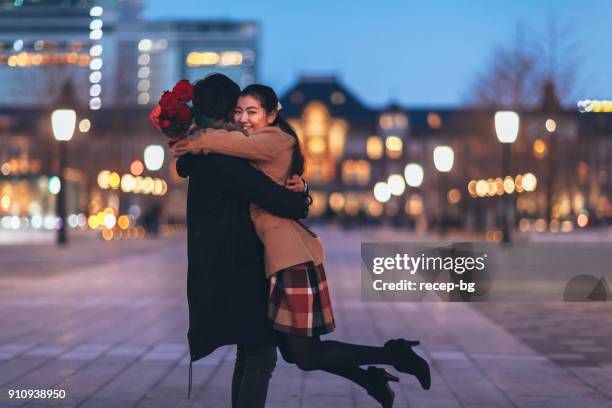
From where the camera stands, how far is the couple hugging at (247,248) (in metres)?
4.87

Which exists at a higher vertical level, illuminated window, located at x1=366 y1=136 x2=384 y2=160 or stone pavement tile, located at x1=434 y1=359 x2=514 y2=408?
stone pavement tile, located at x1=434 y1=359 x2=514 y2=408

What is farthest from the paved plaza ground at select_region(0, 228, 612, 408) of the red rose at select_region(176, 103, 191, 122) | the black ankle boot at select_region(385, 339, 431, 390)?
the red rose at select_region(176, 103, 191, 122)

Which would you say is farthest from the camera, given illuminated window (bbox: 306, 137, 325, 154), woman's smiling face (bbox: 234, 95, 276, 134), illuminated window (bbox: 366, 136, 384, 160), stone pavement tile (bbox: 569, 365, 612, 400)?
illuminated window (bbox: 366, 136, 384, 160)

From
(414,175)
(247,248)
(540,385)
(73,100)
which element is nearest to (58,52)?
(73,100)

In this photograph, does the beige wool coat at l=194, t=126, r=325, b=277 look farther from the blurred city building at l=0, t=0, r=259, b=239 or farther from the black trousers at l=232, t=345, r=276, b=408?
the blurred city building at l=0, t=0, r=259, b=239

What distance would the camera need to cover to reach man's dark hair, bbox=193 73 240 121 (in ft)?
16.4

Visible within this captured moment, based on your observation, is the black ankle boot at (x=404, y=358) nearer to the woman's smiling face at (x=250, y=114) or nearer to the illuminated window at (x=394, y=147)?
→ the woman's smiling face at (x=250, y=114)

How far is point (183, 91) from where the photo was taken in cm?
492

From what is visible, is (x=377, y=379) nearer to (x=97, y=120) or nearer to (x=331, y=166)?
(x=97, y=120)

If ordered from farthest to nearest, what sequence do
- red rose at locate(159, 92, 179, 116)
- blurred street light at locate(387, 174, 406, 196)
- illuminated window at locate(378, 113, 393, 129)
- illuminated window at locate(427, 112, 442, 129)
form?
illuminated window at locate(427, 112, 442, 129), illuminated window at locate(378, 113, 393, 129), blurred street light at locate(387, 174, 406, 196), red rose at locate(159, 92, 179, 116)

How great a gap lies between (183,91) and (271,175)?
0.52 m

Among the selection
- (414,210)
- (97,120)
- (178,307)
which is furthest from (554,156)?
(414,210)

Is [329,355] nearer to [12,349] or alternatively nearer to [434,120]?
[12,349]

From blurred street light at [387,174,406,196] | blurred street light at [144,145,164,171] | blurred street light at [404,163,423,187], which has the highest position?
blurred street light at [144,145,164,171]
